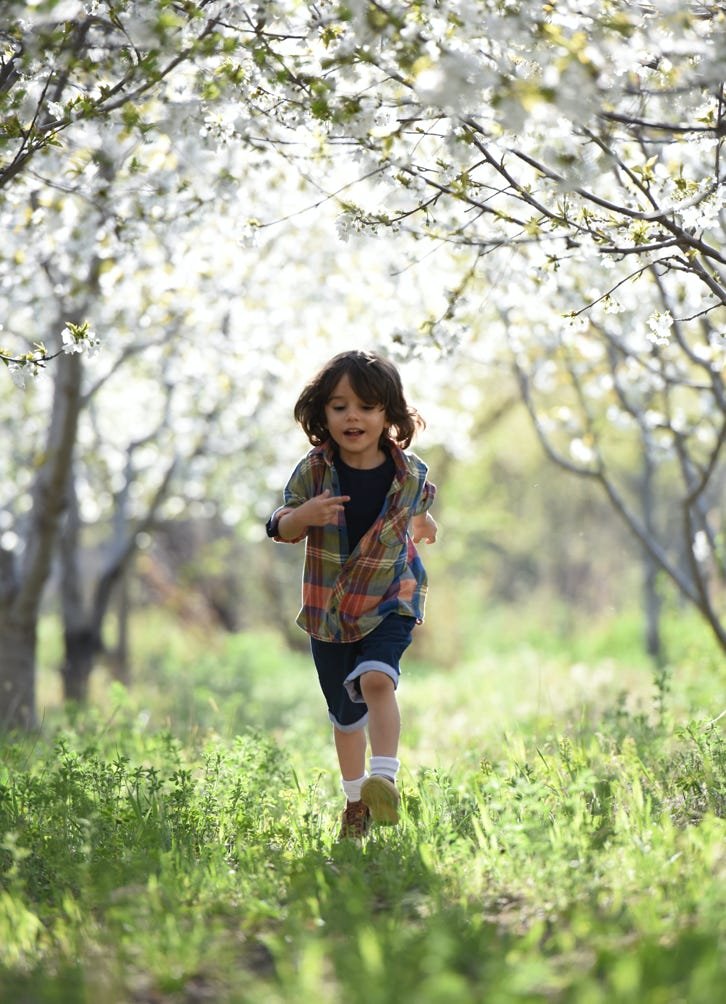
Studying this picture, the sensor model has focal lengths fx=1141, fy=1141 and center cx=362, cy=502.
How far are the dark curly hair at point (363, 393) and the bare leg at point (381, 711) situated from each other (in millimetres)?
947

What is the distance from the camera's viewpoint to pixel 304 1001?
85.6 inches

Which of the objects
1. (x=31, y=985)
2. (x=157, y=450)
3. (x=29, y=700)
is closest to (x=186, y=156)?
(x=31, y=985)

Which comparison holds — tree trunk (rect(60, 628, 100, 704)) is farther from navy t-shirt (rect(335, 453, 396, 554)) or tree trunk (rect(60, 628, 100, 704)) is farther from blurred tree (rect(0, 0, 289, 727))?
navy t-shirt (rect(335, 453, 396, 554))

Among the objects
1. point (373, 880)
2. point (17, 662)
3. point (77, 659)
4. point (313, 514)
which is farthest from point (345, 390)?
point (77, 659)

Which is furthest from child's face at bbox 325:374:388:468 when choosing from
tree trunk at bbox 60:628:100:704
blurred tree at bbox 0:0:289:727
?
tree trunk at bbox 60:628:100:704

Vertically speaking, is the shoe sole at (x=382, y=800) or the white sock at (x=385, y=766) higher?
the white sock at (x=385, y=766)

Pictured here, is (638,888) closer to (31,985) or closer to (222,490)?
(31,985)

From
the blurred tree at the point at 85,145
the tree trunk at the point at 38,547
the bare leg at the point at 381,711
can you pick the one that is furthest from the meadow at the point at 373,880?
the tree trunk at the point at 38,547

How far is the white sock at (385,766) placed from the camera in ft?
12.5

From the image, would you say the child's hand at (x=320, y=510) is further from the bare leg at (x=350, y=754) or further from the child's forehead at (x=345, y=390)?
the bare leg at (x=350, y=754)

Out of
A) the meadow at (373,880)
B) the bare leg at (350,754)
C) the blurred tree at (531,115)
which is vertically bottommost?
the meadow at (373,880)

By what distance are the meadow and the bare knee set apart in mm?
346

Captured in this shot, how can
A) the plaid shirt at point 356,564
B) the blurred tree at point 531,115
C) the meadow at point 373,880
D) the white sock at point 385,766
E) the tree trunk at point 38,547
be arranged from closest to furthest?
the meadow at point 373,880 → the blurred tree at point 531,115 → the white sock at point 385,766 → the plaid shirt at point 356,564 → the tree trunk at point 38,547

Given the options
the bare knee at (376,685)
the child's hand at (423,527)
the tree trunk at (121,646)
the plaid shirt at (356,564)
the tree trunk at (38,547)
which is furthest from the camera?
the tree trunk at (121,646)
